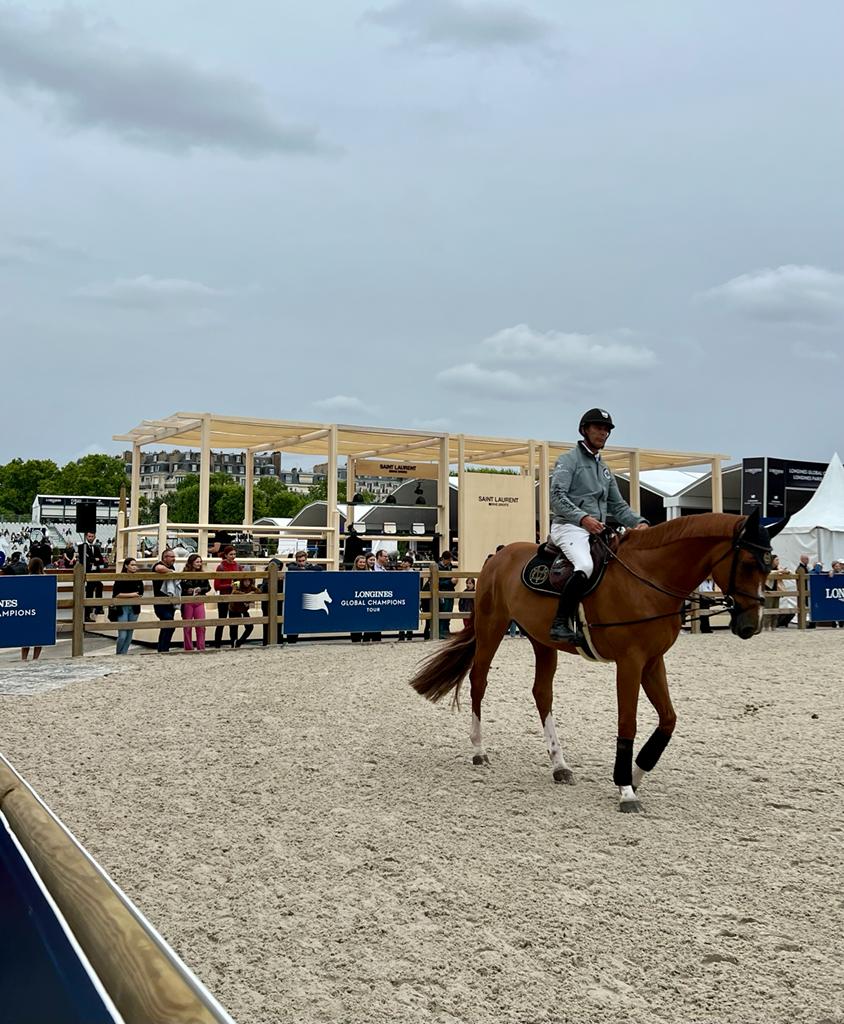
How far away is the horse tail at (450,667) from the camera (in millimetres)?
7453

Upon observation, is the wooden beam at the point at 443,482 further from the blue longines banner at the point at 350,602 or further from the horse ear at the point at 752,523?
the horse ear at the point at 752,523

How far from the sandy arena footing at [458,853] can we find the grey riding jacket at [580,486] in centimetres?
186

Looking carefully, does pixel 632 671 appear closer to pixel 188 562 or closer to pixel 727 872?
pixel 727 872

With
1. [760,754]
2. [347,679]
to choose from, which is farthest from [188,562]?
[760,754]

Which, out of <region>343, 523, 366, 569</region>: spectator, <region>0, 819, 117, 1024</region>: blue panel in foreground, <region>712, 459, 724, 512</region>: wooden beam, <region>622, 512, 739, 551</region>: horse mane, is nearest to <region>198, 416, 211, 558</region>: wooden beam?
<region>343, 523, 366, 569</region>: spectator

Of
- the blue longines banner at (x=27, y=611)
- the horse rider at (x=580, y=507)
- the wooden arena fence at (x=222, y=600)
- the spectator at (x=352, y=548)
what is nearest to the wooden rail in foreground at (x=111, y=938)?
the horse rider at (x=580, y=507)

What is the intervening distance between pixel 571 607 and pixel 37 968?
4923 mm

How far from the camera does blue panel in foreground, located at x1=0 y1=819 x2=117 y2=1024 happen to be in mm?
1407

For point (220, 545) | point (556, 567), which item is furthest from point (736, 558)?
point (220, 545)

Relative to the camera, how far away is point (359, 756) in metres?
7.08

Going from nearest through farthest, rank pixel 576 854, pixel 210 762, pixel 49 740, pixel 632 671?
pixel 576 854, pixel 632 671, pixel 210 762, pixel 49 740

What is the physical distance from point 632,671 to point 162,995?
4.80m

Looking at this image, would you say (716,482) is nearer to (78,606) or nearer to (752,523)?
(78,606)

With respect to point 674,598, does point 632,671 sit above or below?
below
